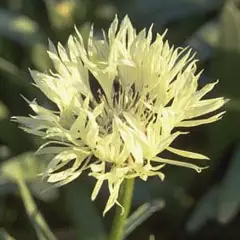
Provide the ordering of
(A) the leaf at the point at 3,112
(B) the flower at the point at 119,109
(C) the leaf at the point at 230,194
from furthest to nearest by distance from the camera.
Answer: (A) the leaf at the point at 3,112, (C) the leaf at the point at 230,194, (B) the flower at the point at 119,109

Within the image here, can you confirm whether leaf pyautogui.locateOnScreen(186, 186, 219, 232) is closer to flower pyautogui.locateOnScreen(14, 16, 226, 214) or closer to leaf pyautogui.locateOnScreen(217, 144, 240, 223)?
leaf pyautogui.locateOnScreen(217, 144, 240, 223)

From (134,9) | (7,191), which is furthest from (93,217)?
(134,9)

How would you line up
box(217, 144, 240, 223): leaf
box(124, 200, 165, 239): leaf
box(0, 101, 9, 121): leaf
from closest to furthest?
box(124, 200, 165, 239): leaf, box(217, 144, 240, 223): leaf, box(0, 101, 9, 121): leaf

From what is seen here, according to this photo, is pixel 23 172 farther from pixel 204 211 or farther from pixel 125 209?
pixel 125 209

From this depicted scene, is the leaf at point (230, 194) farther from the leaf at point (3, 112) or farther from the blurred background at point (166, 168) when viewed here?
the leaf at point (3, 112)

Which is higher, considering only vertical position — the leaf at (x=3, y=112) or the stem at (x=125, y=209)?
the leaf at (x=3, y=112)

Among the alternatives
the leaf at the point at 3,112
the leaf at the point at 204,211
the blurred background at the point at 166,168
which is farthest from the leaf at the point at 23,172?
the leaf at the point at 204,211

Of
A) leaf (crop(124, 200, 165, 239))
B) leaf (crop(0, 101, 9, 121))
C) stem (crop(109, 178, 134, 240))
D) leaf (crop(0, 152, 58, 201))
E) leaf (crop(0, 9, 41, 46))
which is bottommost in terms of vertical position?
leaf (crop(124, 200, 165, 239))

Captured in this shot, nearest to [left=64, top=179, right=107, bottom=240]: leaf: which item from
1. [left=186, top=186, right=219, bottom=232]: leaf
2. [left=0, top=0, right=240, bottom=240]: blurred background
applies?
[left=0, top=0, right=240, bottom=240]: blurred background
